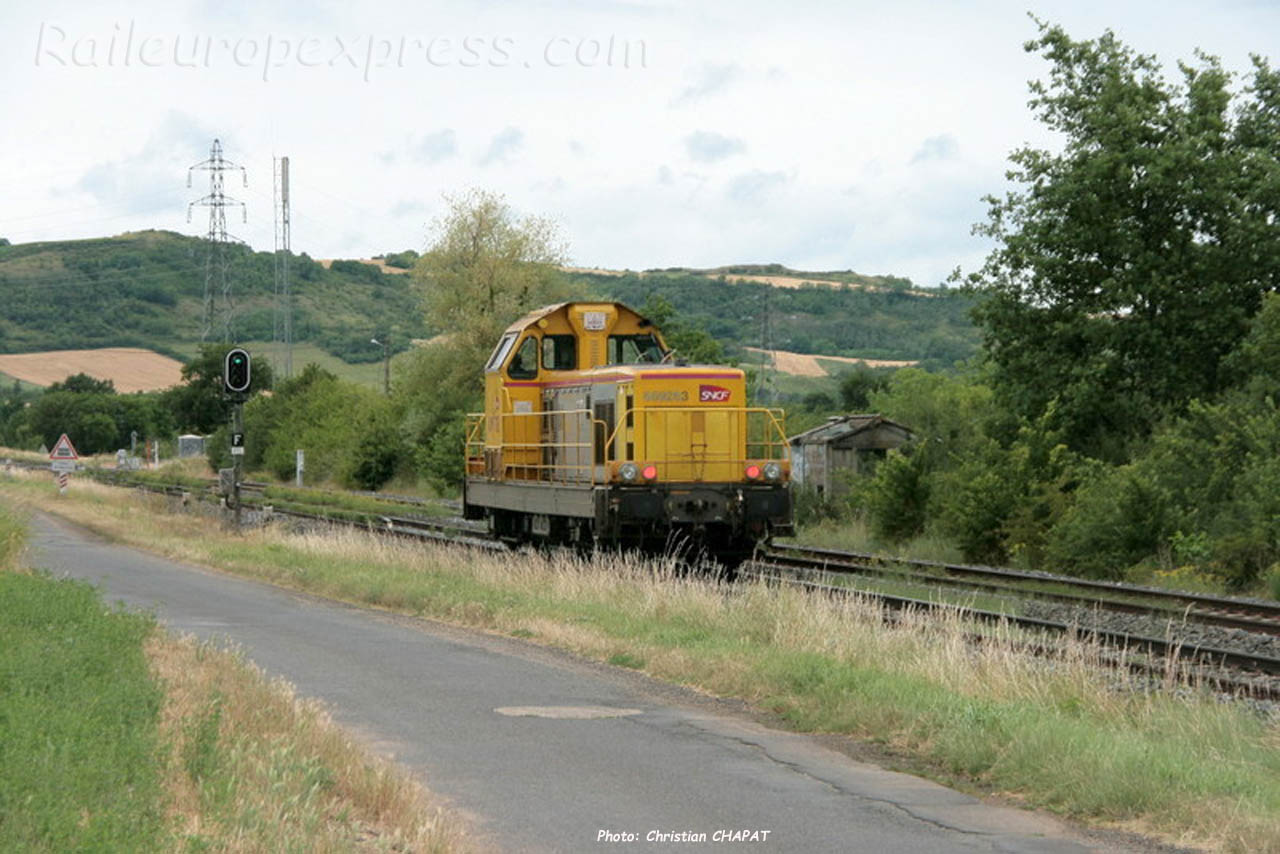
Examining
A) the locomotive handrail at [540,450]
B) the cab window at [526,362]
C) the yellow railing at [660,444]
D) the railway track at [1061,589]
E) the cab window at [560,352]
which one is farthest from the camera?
the cab window at [526,362]

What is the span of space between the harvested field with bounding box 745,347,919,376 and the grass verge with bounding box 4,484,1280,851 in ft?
325

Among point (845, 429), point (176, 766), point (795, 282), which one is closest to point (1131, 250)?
point (845, 429)

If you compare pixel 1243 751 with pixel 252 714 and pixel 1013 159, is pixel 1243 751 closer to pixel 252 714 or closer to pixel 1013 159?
pixel 252 714

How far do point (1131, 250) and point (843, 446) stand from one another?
9.16 metres

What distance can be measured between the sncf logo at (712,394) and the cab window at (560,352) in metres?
2.91

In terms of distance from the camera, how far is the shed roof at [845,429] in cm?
3569

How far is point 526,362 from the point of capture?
24.9 metres

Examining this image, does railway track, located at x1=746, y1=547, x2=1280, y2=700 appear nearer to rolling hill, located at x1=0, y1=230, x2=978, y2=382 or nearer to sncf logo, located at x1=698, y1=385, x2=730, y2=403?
sncf logo, located at x1=698, y1=385, x2=730, y2=403

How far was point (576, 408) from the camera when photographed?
23.9 metres

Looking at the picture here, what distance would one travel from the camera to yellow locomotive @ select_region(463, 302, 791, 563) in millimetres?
21828

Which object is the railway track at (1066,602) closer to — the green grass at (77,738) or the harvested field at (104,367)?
the green grass at (77,738)

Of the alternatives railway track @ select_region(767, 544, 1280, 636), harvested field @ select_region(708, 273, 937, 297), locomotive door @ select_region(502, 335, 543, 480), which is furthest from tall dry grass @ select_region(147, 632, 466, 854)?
harvested field @ select_region(708, 273, 937, 297)

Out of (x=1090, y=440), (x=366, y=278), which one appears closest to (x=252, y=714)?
(x=1090, y=440)

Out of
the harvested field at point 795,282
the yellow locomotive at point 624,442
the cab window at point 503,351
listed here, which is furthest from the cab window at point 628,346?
the harvested field at point 795,282
